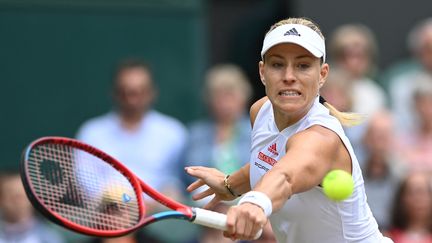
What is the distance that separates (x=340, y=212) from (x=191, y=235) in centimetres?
394

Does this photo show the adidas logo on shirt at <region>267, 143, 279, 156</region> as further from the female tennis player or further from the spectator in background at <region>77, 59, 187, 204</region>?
the spectator in background at <region>77, 59, 187, 204</region>

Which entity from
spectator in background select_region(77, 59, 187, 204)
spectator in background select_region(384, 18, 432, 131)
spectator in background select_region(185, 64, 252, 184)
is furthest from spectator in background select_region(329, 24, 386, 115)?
spectator in background select_region(77, 59, 187, 204)

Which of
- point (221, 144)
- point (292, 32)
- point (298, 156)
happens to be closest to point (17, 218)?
point (221, 144)

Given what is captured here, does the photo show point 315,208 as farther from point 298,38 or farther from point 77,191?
point 77,191

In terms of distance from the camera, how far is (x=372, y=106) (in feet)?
32.1

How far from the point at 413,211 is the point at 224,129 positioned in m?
1.71

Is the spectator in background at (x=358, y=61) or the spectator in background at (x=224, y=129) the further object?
the spectator in background at (x=358, y=61)

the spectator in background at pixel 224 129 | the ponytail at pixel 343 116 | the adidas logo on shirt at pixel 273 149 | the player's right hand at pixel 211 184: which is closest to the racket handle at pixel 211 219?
the adidas logo on shirt at pixel 273 149

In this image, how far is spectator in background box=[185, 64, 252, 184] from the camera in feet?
30.2

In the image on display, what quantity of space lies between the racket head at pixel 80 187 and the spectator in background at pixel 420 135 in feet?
13.2

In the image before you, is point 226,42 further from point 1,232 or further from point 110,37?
point 1,232

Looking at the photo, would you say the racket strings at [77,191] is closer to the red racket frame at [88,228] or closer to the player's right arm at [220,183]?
the red racket frame at [88,228]

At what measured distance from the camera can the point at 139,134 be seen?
9.36m

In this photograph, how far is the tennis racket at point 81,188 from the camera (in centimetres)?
561
